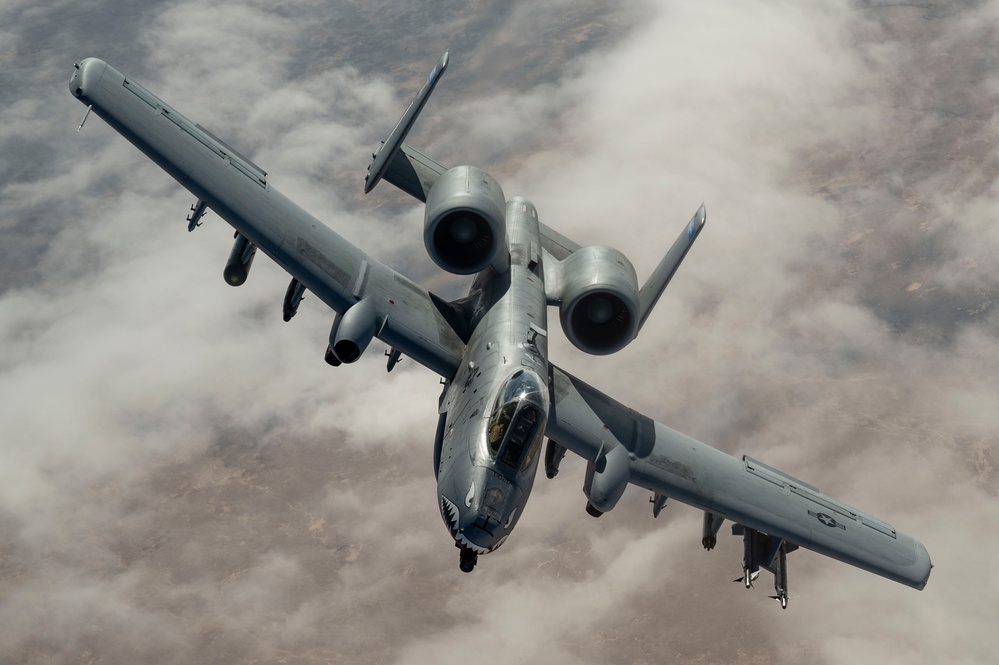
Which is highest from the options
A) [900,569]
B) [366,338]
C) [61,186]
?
[366,338]

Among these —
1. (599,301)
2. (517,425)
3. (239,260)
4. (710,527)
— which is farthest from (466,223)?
(710,527)

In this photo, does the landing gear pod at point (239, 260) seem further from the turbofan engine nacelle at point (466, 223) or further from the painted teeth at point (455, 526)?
the painted teeth at point (455, 526)

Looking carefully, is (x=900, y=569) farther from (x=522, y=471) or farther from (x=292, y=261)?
(x=292, y=261)

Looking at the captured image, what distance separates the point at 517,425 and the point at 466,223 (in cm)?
1051

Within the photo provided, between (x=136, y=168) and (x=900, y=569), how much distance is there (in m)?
114

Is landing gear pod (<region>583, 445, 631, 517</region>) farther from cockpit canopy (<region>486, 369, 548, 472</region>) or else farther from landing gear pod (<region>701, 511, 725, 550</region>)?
cockpit canopy (<region>486, 369, 548, 472</region>)

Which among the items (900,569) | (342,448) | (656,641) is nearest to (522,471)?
(900,569)

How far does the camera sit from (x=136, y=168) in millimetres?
128750

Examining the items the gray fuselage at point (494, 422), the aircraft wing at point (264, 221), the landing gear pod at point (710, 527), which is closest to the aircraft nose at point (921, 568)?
the landing gear pod at point (710, 527)

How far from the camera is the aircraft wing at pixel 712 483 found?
3381cm

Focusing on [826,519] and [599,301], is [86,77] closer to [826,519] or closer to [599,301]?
[599,301]

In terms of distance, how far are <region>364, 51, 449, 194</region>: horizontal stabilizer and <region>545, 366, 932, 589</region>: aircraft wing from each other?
9.60m

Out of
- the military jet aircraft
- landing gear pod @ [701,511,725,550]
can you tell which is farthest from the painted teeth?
landing gear pod @ [701,511,725,550]

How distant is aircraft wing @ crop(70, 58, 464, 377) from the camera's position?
33.9 meters
